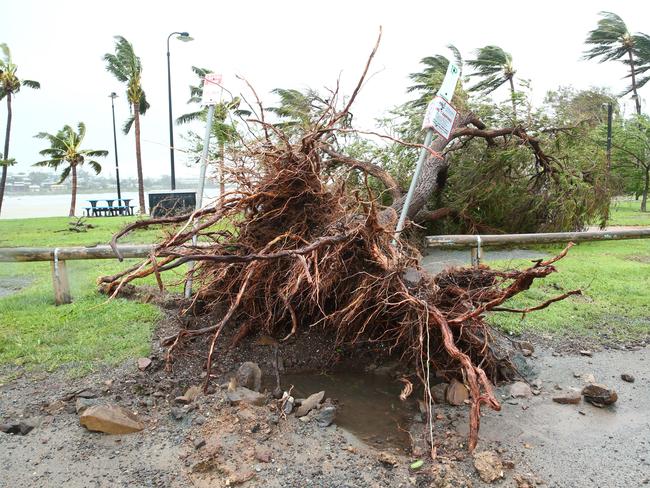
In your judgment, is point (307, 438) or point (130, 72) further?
point (130, 72)

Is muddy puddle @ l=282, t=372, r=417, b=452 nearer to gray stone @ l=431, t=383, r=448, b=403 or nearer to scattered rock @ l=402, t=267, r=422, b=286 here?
gray stone @ l=431, t=383, r=448, b=403

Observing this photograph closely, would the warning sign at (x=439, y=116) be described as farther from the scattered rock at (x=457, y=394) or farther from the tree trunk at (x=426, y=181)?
the tree trunk at (x=426, y=181)

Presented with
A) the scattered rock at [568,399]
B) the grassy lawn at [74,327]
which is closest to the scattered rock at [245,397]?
the grassy lawn at [74,327]

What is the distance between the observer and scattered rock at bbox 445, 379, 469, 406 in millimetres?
3648

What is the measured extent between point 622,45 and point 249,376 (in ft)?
137

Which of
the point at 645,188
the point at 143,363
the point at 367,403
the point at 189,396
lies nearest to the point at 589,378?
the point at 367,403

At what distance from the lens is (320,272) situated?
4062 millimetres

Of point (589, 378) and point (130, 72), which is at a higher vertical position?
point (130, 72)

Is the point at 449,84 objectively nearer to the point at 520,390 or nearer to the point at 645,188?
the point at 520,390

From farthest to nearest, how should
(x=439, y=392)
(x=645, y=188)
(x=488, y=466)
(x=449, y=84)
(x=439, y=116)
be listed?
(x=645, y=188) < (x=449, y=84) < (x=439, y=116) < (x=439, y=392) < (x=488, y=466)

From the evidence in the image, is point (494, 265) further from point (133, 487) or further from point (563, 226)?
point (133, 487)

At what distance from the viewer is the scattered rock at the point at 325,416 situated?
334 cm

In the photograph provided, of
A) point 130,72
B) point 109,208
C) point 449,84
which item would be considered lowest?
point 109,208

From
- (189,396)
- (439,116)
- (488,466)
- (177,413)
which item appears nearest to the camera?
(488,466)
